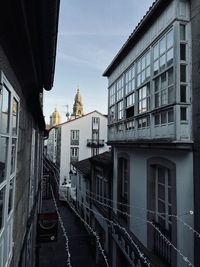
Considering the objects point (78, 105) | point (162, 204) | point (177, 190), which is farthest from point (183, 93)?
point (78, 105)

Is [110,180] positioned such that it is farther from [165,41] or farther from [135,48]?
[165,41]

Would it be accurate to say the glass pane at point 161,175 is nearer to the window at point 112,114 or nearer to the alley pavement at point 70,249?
the window at point 112,114

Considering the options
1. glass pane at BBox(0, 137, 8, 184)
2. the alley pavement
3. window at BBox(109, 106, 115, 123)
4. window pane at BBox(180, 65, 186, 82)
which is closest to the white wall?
window pane at BBox(180, 65, 186, 82)

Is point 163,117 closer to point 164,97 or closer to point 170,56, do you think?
point 164,97

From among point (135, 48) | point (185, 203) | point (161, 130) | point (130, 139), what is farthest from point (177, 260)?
point (135, 48)

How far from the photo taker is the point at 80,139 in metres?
34.1

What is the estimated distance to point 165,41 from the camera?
21.1ft

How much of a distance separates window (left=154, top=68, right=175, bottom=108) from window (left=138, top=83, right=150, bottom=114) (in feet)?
1.78

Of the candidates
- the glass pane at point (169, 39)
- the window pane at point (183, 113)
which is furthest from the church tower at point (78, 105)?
the window pane at point (183, 113)

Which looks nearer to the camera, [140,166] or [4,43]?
[4,43]

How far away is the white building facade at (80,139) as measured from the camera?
33375 millimetres

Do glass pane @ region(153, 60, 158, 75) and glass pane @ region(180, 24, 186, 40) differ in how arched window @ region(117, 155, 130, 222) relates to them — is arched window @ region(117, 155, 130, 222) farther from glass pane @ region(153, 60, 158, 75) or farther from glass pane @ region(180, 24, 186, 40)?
glass pane @ region(180, 24, 186, 40)

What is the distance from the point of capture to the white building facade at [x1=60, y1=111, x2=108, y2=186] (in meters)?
33.4

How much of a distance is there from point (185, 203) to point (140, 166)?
299 cm
